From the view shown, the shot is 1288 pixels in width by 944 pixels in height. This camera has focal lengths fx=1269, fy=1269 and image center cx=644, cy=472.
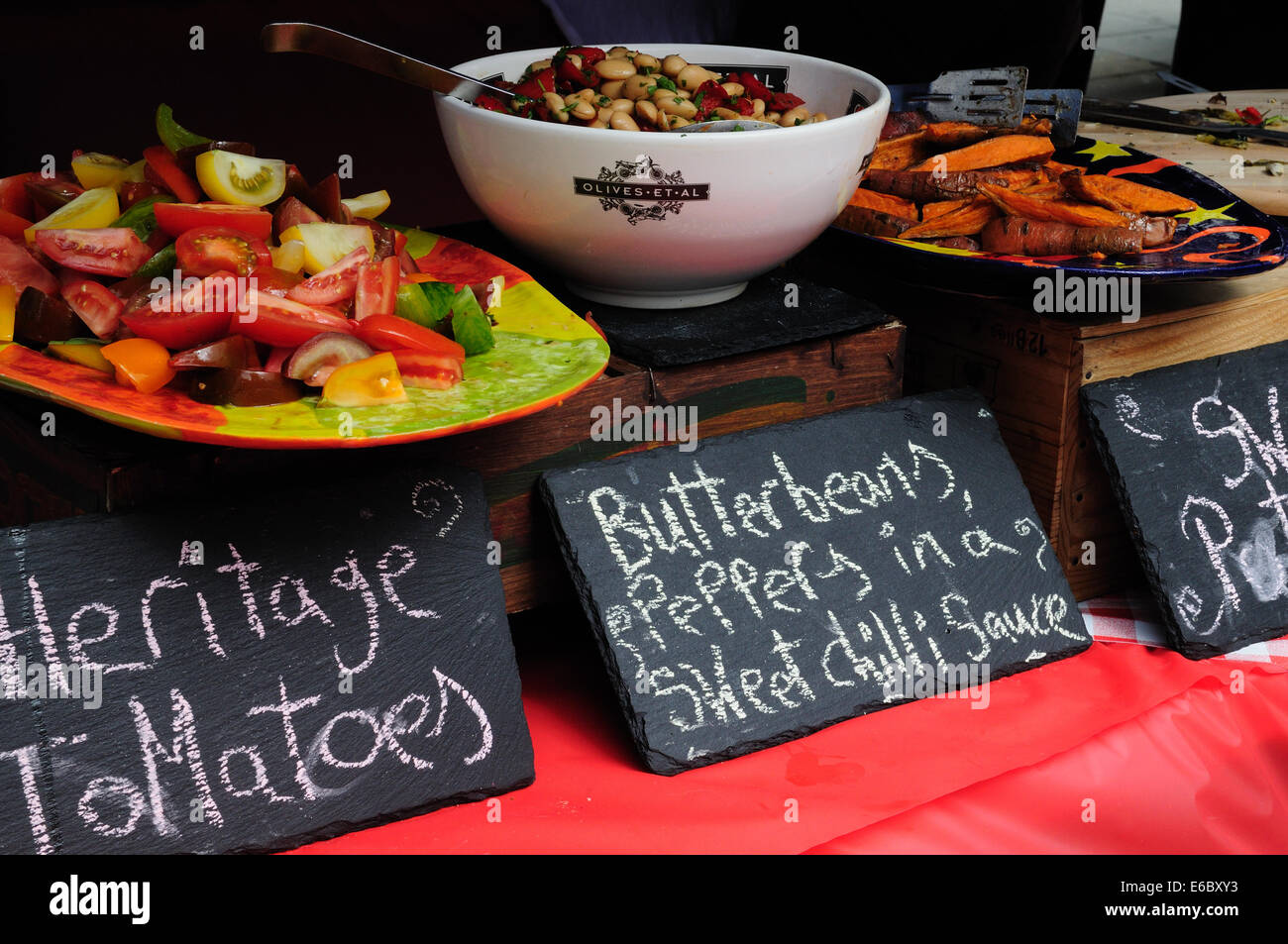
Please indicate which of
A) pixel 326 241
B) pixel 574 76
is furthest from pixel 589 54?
pixel 326 241

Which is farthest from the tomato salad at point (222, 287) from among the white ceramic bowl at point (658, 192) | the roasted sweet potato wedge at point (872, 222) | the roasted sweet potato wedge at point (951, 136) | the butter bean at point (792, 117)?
the roasted sweet potato wedge at point (951, 136)

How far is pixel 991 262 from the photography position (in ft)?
4.60

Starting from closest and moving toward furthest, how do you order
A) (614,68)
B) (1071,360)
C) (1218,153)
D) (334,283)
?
(334,283)
(614,68)
(1071,360)
(1218,153)

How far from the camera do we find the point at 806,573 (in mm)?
1326

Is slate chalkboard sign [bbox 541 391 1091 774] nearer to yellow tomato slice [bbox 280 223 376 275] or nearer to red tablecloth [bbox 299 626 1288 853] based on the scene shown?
red tablecloth [bbox 299 626 1288 853]

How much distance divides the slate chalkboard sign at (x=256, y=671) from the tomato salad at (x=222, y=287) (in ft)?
0.50

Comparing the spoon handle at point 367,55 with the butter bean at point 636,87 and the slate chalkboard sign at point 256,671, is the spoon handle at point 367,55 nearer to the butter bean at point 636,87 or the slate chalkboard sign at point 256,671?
the butter bean at point 636,87

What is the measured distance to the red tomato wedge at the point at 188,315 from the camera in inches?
40.9

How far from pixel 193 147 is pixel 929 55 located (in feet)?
6.96

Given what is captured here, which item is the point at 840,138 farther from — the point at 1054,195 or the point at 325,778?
the point at 325,778

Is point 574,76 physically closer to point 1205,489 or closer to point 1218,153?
point 1205,489

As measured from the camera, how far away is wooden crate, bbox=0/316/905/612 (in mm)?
1106

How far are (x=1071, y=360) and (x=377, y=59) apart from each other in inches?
32.9
